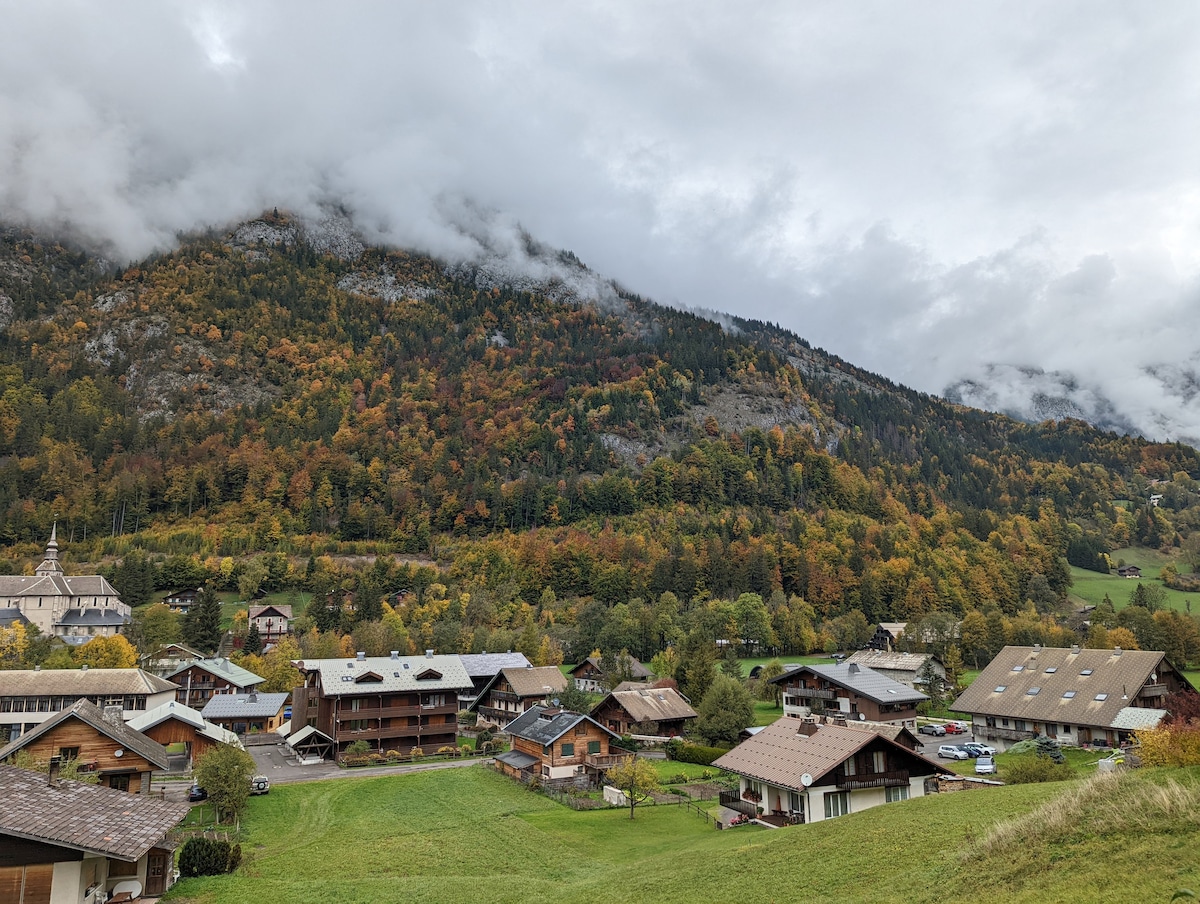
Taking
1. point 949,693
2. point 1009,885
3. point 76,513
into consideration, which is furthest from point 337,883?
point 76,513

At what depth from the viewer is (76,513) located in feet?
552

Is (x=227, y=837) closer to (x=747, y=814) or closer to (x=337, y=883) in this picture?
(x=337, y=883)

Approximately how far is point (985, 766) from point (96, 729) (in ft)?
182

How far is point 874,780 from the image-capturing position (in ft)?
120

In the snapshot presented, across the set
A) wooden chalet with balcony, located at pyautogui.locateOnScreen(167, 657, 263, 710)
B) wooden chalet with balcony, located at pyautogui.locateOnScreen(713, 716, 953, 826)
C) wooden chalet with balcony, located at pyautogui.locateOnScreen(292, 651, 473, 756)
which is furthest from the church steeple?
wooden chalet with balcony, located at pyautogui.locateOnScreen(713, 716, 953, 826)

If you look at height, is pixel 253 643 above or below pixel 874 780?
above

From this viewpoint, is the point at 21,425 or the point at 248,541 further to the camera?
the point at 21,425

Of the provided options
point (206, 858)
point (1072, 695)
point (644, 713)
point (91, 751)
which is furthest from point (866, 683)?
point (91, 751)

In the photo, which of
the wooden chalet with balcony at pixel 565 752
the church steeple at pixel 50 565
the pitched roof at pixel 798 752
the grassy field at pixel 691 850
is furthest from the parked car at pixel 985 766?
the church steeple at pixel 50 565

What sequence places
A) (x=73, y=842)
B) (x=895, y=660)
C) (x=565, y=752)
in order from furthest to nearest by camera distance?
1. (x=895, y=660)
2. (x=565, y=752)
3. (x=73, y=842)

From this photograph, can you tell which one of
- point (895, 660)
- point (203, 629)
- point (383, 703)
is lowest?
point (383, 703)

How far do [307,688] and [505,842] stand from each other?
4320 cm

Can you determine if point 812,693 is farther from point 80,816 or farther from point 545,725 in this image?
point 80,816

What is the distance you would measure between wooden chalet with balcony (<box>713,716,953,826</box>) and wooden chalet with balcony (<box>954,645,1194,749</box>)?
2504cm
